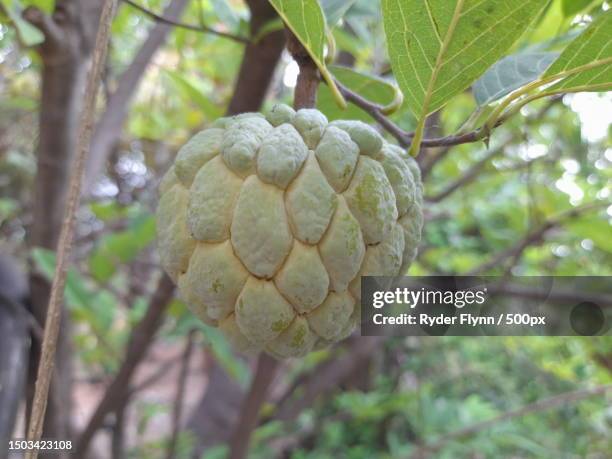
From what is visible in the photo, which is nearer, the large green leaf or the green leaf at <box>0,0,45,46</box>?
the large green leaf

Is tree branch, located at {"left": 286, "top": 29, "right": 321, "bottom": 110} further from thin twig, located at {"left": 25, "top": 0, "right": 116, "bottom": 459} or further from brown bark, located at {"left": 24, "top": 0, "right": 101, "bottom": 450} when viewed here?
brown bark, located at {"left": 24, "top": 0, "right": 101, "bottom": 450}

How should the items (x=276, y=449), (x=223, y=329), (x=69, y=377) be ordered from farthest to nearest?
(x=276, y=449) < (x=69, y=377) < (x=223, y=329)

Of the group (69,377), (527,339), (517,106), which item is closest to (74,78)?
(69,377)

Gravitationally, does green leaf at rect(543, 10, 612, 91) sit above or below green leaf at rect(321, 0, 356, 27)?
below

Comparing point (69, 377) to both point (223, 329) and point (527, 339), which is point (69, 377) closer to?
point (223, 329)

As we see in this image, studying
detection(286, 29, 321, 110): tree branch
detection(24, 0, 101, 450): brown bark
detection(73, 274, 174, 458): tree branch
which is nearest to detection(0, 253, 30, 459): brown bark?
detection(24, 0, 101, 450): brown bark
